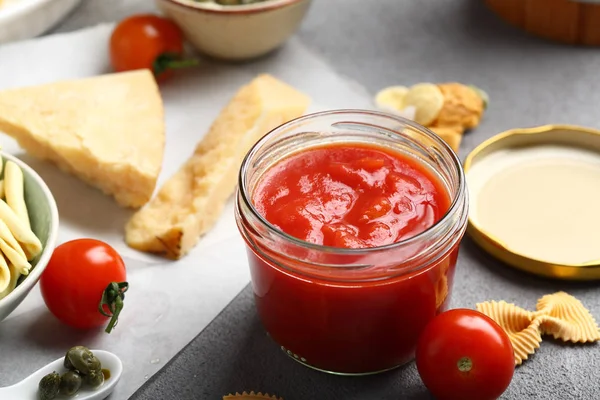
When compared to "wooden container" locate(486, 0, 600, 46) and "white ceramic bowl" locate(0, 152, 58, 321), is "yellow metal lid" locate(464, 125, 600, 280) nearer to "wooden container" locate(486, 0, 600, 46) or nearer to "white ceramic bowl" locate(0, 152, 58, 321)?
"wooden container" locate(486, 0, 600, 46)

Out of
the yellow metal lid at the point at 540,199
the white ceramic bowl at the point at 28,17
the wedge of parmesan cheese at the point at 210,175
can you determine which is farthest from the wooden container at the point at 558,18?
the white ceramic bowl at the point at 28,17

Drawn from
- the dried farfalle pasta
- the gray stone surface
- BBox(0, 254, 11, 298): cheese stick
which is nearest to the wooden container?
the gray stone surface

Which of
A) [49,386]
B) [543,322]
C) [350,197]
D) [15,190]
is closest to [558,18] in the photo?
[543,322]

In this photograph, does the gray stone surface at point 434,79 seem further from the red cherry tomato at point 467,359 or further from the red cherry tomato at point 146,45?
the red cherry tomato at point 146,45

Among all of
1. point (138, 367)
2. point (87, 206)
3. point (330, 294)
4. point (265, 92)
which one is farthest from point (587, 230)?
point (87, 206)

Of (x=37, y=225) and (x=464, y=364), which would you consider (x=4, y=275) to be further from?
(x=464, y=364)

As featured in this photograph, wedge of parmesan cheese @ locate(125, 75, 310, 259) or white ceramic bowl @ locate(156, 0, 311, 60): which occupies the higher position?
white ceramic bowl @ locate(156, 0, 311, 60)
